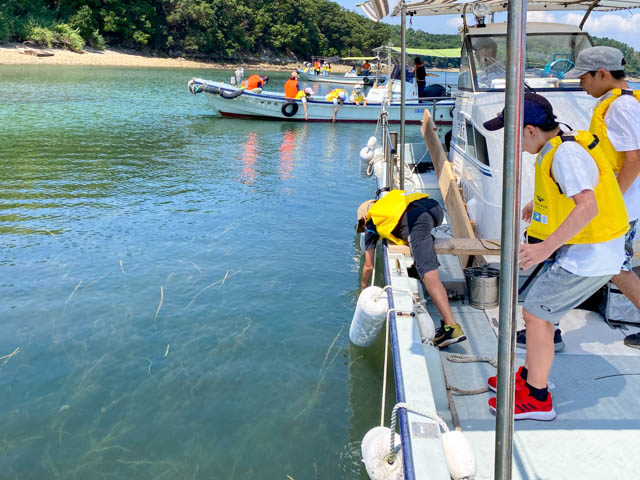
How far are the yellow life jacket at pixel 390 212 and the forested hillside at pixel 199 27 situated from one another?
50816mm

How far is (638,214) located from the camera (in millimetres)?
4223

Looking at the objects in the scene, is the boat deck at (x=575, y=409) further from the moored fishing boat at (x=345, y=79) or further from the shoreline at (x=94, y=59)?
the shoreline at (x=94, y=59)

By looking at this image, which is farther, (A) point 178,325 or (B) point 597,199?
(A) point 178,325

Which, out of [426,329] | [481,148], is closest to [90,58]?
[481,148]

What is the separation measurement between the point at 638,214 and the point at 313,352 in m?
3.34

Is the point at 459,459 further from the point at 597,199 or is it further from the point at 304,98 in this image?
the point at 304,98

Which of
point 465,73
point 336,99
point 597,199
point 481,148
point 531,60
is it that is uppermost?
point 336,99

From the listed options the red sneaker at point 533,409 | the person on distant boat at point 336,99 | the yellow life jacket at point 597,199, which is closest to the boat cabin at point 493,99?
the yellow life jacket at point 597,199

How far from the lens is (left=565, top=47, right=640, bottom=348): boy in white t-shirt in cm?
384

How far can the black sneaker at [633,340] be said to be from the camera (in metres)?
4.44

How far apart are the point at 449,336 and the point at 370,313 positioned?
647 mm

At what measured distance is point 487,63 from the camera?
26.1ft

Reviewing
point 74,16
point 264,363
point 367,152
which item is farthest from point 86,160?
point 74,16

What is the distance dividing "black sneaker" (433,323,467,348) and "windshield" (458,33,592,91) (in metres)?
4.02
